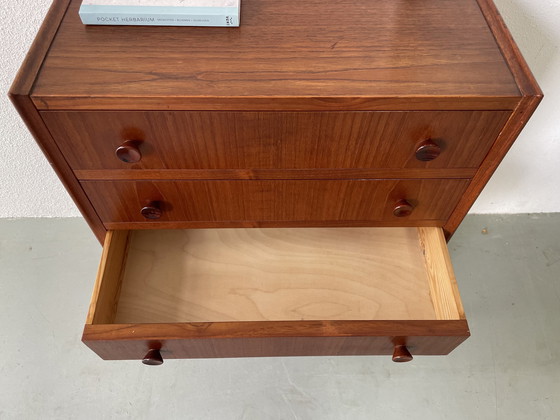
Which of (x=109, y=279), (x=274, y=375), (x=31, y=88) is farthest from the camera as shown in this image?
(x=274, y=375)

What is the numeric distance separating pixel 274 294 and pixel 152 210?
0.29 m

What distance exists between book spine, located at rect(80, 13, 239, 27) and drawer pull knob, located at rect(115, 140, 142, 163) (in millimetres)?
171

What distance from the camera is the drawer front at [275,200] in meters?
0.77

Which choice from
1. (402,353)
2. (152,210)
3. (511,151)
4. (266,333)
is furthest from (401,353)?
(511,151)

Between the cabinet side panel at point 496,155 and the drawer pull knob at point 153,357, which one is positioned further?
the drawer pull knob at point 153,357

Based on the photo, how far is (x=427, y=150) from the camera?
2.24 ft

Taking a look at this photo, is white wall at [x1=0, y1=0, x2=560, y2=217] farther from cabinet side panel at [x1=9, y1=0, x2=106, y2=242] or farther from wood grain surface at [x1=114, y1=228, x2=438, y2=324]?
wood grain surface at [x1=114, y1=228, x2=438, y2=324]

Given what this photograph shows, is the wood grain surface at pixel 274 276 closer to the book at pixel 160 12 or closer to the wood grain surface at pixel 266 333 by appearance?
the wood grain surface at pixel 266 333

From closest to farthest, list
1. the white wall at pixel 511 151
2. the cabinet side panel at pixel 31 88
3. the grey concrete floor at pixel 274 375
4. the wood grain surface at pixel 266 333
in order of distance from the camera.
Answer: the cabinet side panel at pixel 31 88, the wood grain surface at pixel 266 333, the white wall at pixel 511 151, the grey concrete floor at pixel 274 375

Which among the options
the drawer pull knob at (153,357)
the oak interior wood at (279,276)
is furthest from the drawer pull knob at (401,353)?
the drawer pull knob at (153,357)

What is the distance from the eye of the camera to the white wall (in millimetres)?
826

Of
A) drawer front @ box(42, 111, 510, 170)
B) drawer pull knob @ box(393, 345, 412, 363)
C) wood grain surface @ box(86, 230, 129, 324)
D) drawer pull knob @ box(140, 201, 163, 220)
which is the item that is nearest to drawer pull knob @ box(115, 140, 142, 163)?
drawer front @ box(42, 111, 510, 170)

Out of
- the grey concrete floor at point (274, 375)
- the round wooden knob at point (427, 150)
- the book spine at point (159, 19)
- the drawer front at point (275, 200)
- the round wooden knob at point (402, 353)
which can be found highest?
the book spine at point (159, 19)

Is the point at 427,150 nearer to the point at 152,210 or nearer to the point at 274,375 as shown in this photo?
the point at 152,210
